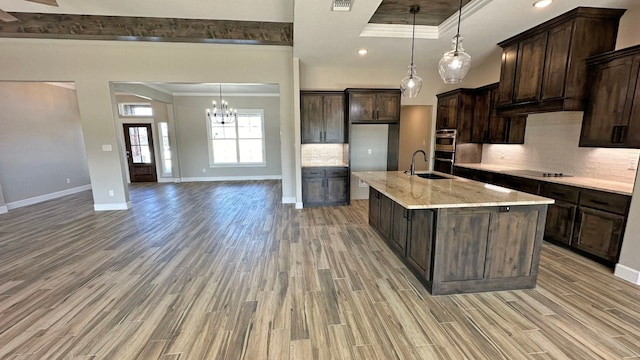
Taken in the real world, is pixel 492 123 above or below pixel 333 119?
below

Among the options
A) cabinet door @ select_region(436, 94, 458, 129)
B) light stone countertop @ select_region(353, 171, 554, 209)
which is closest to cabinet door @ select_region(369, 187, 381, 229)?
light stone countertop @ select_region(353, 171, 554, 209)

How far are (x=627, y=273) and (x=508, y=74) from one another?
9.70ft

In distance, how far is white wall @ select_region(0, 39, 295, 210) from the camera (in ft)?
15.4

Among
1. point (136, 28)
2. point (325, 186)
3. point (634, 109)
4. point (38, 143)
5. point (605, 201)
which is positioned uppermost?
point (136, 28)

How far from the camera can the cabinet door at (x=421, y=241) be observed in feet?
7.76

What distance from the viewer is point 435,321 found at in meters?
2.05

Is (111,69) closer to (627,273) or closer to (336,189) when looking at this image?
(336,189)

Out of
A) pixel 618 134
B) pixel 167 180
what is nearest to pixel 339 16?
pixel 618 134

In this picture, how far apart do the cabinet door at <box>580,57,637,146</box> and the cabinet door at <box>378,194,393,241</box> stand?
261cm

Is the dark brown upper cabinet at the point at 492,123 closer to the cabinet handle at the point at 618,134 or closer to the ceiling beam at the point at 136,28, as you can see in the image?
the cabinet handle at the point at 618,134

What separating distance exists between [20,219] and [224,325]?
5.56 m

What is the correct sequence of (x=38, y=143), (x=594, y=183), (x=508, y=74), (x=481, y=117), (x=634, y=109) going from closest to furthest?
(x=634, y=109), (x=594, y=183), (x=508, y=74), (x=481, y=117), (x=38, y=143)

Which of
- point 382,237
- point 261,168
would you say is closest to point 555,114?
point 382,237

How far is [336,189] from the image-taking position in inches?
217
